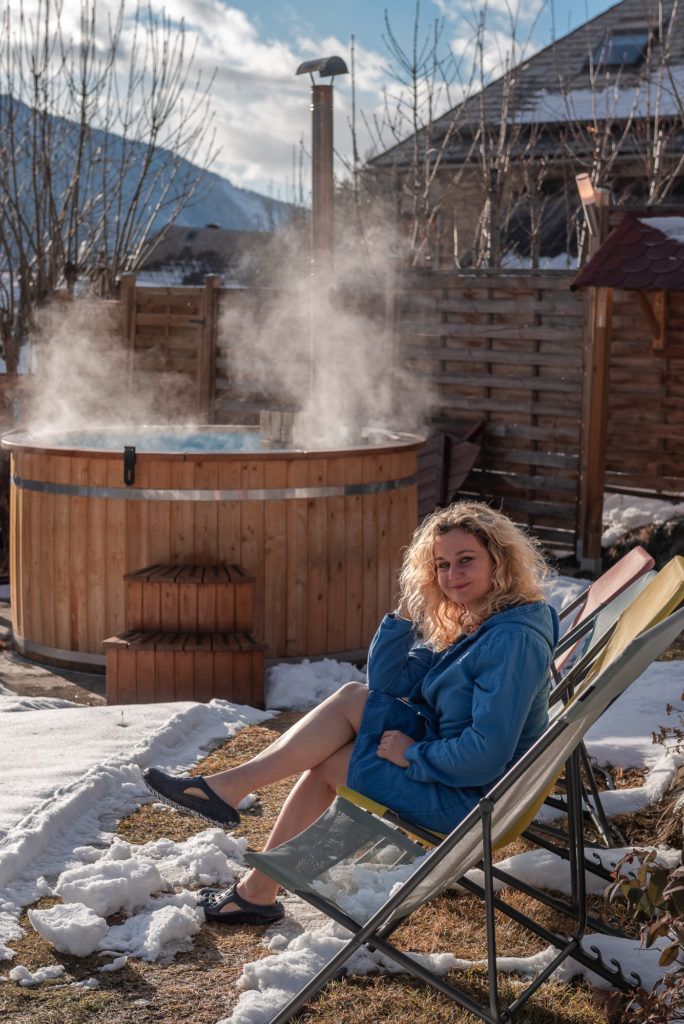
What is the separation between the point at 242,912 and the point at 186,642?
2.45 metres

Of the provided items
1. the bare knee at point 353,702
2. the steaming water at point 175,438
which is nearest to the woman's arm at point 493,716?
the bare knee at point 353,702

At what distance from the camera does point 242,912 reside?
9.05ft

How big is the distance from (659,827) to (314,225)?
183 inches

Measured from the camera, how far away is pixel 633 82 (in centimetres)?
1520

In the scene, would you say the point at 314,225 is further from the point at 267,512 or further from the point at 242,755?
the point at 242,755

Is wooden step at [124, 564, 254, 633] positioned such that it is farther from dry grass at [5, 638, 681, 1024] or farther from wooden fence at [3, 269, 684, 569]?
wooden fence at [3, 269, 684, 569]

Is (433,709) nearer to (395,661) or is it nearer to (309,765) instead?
(395,661)

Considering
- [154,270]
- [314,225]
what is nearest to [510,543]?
[314,225]

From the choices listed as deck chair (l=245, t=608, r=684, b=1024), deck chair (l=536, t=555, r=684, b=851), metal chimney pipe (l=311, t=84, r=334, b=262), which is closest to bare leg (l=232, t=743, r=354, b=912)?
deck chair (l=245, t=608, r=684, b=1024)

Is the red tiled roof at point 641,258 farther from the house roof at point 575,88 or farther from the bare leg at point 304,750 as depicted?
the house roof at point 575,88

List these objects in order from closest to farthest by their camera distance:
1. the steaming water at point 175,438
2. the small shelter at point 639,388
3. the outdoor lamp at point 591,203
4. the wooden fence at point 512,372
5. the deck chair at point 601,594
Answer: the deck chair at point 601,594 → the steaming water at point 175,438 → the small shelter at point 639,388 → the outdoor lamp at point 591,203 → the wooden fence at point 512,372

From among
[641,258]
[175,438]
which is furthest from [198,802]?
[641,258]

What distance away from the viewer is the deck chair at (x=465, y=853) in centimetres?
204

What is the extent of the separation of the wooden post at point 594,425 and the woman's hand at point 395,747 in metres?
5.52
